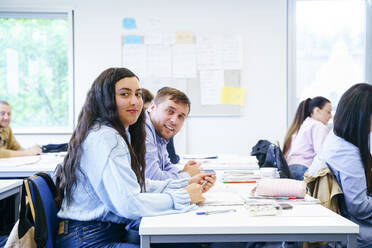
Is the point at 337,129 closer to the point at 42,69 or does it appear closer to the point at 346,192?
the point at 346,192

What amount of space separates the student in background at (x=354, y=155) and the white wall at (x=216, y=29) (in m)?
2.60

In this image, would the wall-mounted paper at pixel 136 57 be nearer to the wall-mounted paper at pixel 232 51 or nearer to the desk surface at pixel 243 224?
the wall-mounted paper at pixel 232 51

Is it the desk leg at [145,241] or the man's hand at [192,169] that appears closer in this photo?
the desk leg at [145,241]

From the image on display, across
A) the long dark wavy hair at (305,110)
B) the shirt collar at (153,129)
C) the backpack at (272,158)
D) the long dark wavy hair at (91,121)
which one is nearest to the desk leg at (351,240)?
the long dark wavy hair at (91,121)

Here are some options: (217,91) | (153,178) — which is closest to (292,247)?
(153,178)

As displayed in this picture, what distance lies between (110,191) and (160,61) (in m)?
3.26

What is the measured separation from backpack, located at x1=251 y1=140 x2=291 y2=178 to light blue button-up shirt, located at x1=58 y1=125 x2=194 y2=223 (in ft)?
4.23

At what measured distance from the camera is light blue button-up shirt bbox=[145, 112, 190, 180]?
201 centimetres

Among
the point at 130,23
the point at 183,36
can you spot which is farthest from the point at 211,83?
the point at 130,23

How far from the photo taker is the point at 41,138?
14.9 ft

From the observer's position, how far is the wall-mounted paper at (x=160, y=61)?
4438mm

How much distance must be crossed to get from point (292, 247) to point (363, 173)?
0.80 m

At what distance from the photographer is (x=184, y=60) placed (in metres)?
4.45

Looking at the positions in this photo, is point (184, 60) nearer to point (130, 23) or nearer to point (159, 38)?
point (159, 38)
